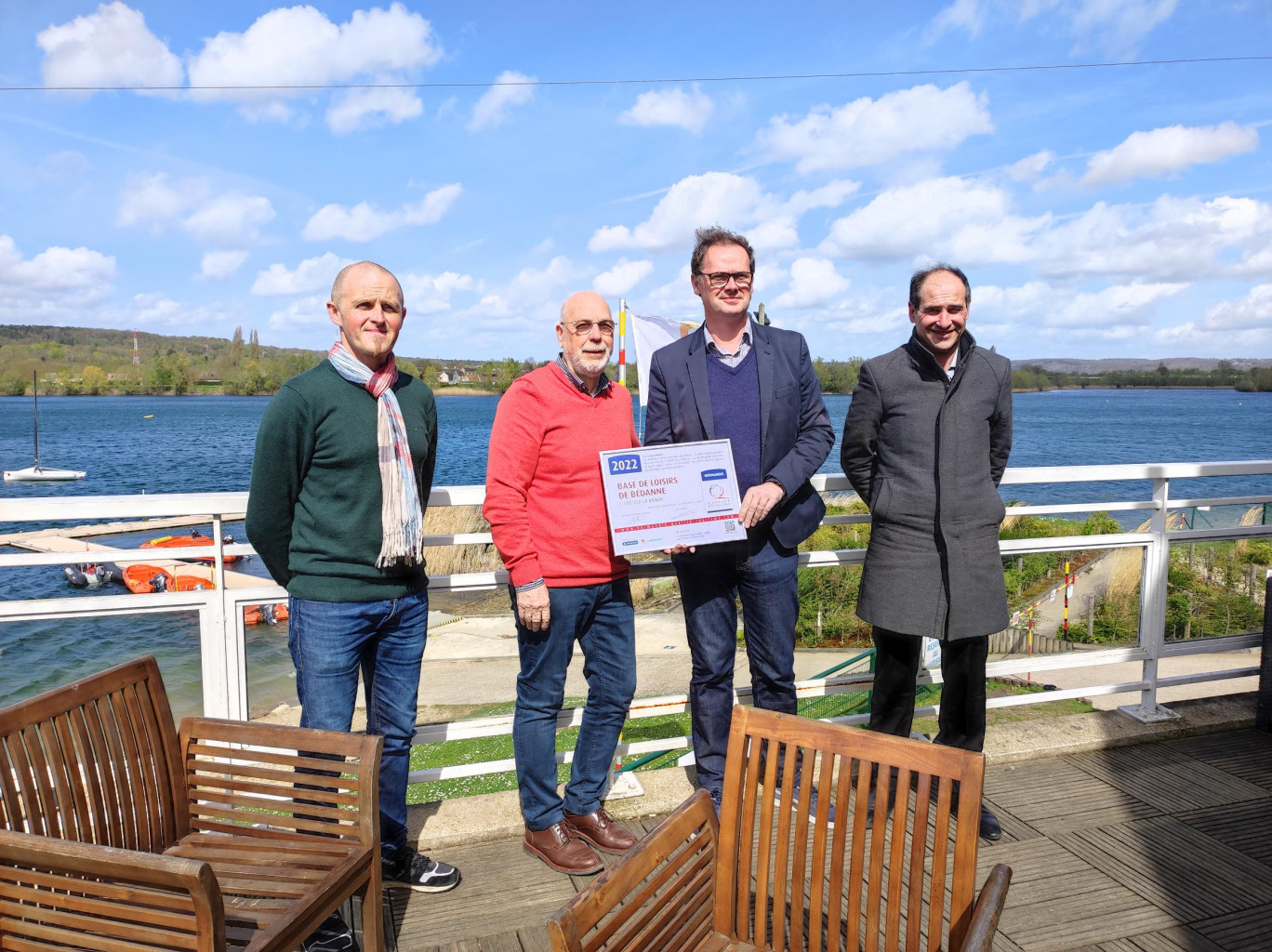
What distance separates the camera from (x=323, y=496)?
7.94 ft

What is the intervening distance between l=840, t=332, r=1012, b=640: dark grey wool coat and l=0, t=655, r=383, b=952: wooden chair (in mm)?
1871

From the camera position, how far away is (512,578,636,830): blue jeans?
108 inches

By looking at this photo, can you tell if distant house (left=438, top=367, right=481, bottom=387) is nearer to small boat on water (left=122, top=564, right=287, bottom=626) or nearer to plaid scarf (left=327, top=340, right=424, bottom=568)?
small boat on water (left=122, top=564, right=287, bottom=626)

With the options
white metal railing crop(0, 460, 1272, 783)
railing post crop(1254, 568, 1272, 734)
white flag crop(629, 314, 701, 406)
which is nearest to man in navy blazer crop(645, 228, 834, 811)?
white metal railing crop(0, 460, 1272, 783)

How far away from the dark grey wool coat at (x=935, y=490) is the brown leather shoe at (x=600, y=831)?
3.80 ft

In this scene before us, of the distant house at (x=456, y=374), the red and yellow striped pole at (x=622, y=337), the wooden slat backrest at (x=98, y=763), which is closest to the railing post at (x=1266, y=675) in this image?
the wooden slat backrest at (x=98, y=763)

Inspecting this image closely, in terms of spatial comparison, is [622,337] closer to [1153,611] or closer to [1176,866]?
[1153,611]

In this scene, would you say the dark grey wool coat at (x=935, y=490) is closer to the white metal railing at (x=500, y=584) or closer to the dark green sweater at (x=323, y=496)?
the white metal railing at (x=500, y=584)

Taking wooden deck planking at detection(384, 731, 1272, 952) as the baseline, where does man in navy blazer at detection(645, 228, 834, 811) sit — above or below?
above

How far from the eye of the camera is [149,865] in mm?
1310

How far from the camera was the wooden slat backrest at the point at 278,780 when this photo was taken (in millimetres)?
1924

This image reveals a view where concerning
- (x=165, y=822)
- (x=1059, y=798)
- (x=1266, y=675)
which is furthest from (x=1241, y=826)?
(x=165, y=822)

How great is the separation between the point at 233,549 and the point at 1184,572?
4.46 m

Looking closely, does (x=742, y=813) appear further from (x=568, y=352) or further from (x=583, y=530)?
(x=568, y=352)
